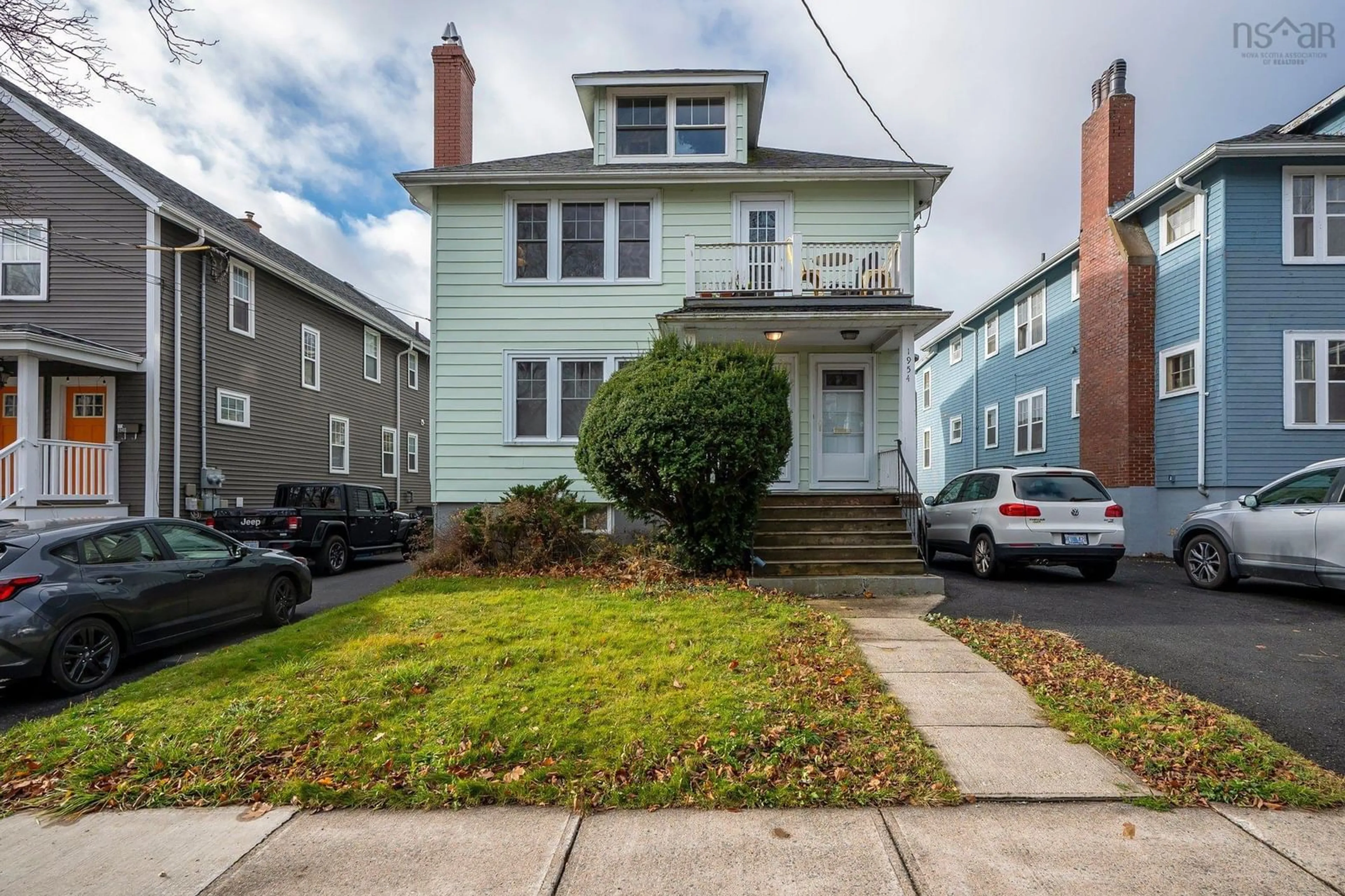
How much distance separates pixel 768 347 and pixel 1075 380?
10.4 m

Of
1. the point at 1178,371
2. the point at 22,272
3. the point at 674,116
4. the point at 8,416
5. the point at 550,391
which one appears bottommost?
the point at 8,416

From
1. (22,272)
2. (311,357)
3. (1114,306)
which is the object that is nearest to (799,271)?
(1114,306)

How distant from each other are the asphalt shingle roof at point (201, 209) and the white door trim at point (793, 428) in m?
11.4

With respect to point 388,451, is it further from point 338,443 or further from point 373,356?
point 373,356

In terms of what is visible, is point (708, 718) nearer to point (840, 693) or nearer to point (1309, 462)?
point (840, 693)

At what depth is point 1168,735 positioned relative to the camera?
3908 millimetres

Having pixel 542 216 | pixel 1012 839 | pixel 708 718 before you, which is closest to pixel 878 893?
pixel 1012 839

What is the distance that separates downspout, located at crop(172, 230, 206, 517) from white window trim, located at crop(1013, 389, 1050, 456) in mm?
21219

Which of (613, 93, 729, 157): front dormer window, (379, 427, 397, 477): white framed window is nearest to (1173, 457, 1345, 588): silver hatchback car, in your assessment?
(613, 93, 729, 157): front dormer window

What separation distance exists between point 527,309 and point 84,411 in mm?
9123

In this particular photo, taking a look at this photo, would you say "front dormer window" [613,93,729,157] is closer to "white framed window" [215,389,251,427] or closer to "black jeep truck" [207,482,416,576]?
"black jeep truck" [207,482,416,576]

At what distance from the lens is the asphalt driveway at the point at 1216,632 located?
14.9 feet

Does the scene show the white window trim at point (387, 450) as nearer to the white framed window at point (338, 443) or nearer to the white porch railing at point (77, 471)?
the white framed window at point (338, 443)

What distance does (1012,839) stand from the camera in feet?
9.76
